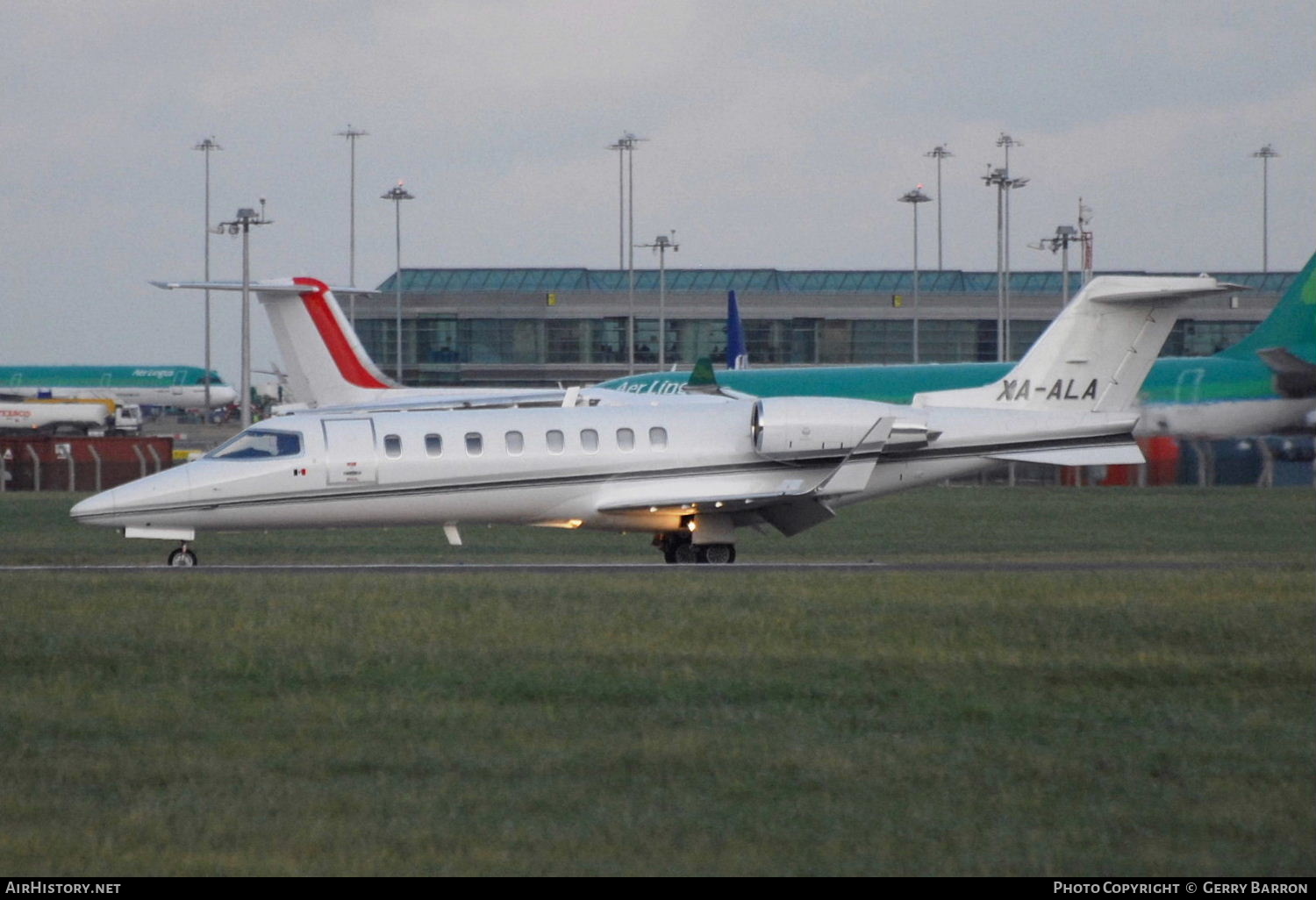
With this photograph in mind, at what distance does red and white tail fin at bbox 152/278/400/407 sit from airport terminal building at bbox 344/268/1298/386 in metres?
55.6

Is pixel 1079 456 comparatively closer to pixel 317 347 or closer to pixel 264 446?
pixel 264 446

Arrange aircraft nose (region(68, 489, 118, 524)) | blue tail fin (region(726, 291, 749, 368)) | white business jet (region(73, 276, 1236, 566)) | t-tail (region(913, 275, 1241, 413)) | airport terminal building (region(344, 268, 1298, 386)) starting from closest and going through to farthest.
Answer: aircraft nose (region(68, 489, 118, 524)), white business jet (region(73, 276, 1236, 566)), t-tail (region(913, 275, 1241, 413)), blue tail fin (region(726, 291, 749, 368)), airport terminal building (region(344, 268, 1298, 386))

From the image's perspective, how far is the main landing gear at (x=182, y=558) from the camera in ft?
80.7

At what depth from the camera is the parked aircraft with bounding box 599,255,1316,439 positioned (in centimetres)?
4731

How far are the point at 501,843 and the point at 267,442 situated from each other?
1661 centimetres

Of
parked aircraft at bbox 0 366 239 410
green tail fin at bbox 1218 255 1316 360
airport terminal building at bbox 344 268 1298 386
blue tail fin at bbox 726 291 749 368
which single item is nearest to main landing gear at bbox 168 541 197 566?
blue tail fin at bbox 726 291 749 368

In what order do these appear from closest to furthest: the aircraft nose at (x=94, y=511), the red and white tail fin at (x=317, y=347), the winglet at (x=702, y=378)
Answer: the aircraft nose at (x=94, y=511) < the winglet at (x=702, y=378) < the red and white tail fin at (x=317, y=347)

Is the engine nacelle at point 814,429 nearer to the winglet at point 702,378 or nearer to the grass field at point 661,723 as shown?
the grass field at point 661,723

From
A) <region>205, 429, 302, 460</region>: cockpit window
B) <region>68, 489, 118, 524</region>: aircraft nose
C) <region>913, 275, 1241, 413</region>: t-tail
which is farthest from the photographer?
<region>913, 275, 1241, 413</region>: t-tail

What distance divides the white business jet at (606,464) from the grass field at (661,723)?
3.59 m

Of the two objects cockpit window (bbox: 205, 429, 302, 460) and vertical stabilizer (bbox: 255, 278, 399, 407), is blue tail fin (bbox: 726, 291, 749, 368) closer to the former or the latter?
vertical stabilizer (bbox: 255, 278, 399, 407)

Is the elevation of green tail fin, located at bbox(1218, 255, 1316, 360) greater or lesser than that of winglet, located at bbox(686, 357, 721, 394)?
greater

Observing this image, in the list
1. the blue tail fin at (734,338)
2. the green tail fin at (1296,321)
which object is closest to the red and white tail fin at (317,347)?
the blue tail fin at (734,338)

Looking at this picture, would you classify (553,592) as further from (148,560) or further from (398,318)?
(398,318)
